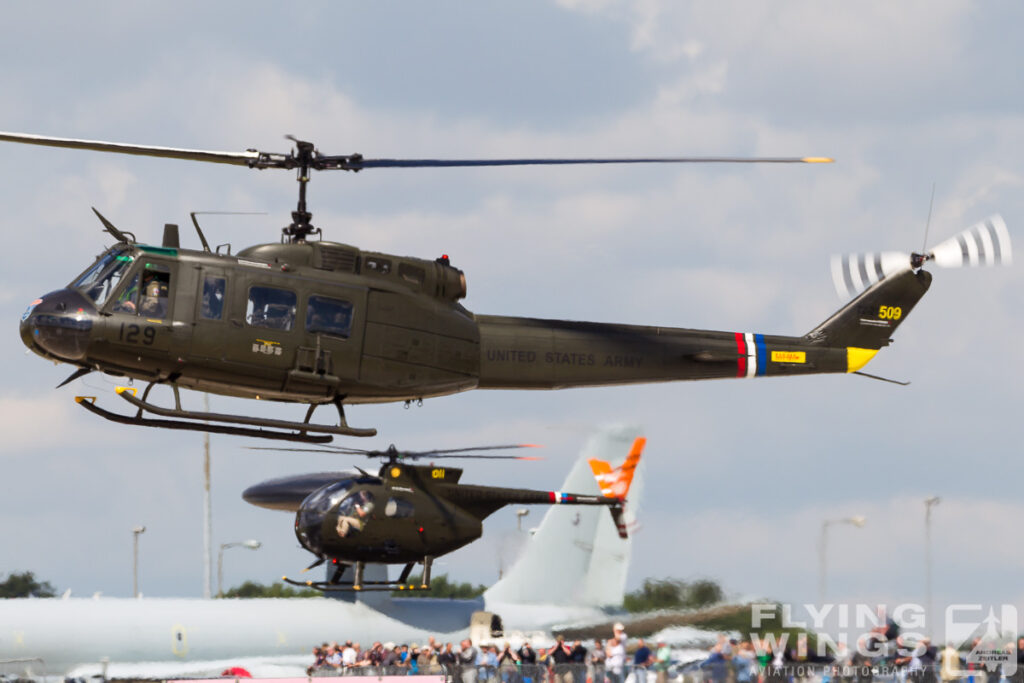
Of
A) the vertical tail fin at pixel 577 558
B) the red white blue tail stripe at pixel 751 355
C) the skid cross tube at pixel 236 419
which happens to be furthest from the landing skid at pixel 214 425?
the vertical tail fin at pixel 577 558

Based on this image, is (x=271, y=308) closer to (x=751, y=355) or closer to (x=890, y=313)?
(x=751, y=355)

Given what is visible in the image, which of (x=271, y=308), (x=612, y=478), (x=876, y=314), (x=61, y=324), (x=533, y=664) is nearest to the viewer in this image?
(x=61, y=324)

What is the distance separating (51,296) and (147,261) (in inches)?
55.4

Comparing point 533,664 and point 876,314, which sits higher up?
point 876,314

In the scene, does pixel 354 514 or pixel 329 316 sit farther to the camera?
pixel 354 514

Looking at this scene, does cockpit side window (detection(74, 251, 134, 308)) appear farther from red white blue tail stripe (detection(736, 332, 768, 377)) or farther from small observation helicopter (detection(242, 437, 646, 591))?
red white blue tail stripe (detection(736, 332, 768, 377))

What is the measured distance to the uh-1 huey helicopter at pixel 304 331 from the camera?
19.8 meters

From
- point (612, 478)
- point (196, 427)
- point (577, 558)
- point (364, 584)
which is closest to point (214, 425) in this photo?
point (196, 427)

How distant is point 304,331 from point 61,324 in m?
3.38

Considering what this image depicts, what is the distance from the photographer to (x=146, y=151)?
20.4m

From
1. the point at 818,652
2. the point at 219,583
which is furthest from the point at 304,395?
the point at 219,583

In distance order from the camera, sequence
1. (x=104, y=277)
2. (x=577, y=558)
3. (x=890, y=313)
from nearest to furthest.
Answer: (x=104, y=277)
(x=890, y=313)
(x=577, y=558)

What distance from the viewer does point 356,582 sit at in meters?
25.7

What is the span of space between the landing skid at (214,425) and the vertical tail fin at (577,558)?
23.5 m
